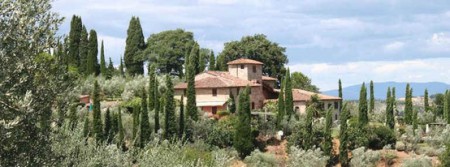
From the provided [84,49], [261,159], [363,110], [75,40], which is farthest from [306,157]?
[75,40]

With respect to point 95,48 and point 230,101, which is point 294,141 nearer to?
point 230,101

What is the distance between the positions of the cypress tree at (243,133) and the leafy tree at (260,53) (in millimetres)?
26846

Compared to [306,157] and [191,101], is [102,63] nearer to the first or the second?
[191,101]

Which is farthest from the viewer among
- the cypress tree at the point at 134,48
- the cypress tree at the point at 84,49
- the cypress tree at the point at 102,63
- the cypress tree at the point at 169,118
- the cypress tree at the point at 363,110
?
the cypress tree at the point at 134,48

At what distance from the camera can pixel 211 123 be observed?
4650 cm

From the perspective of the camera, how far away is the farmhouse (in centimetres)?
5397

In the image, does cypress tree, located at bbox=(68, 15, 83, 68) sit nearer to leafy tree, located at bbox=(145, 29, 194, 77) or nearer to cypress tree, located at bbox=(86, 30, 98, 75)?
cypress tree, located at bbox=(86, 30, 98, 75)

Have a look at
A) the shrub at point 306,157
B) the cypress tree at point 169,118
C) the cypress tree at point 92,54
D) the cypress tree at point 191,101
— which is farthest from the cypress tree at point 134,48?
the shrub at point 306,157

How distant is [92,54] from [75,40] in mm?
2496

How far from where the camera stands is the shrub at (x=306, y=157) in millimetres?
39469

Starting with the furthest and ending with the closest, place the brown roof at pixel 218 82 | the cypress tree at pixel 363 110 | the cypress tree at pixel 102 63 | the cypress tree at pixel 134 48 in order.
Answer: the cypress tree at pixel 134 48, the cypress tree at pixel 102 63, the brown roof at pixel 218 82, the cypress tree at pixel 363 110

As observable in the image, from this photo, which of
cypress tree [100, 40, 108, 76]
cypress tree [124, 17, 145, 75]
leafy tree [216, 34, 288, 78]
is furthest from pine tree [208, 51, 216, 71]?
cypress tree [100, 40, 108, 76]

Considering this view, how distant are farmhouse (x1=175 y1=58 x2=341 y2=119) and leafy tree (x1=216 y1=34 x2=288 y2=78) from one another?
11.4 metres

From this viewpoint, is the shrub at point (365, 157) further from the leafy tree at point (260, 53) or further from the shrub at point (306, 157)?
the leafy tree at point (260, 53)
